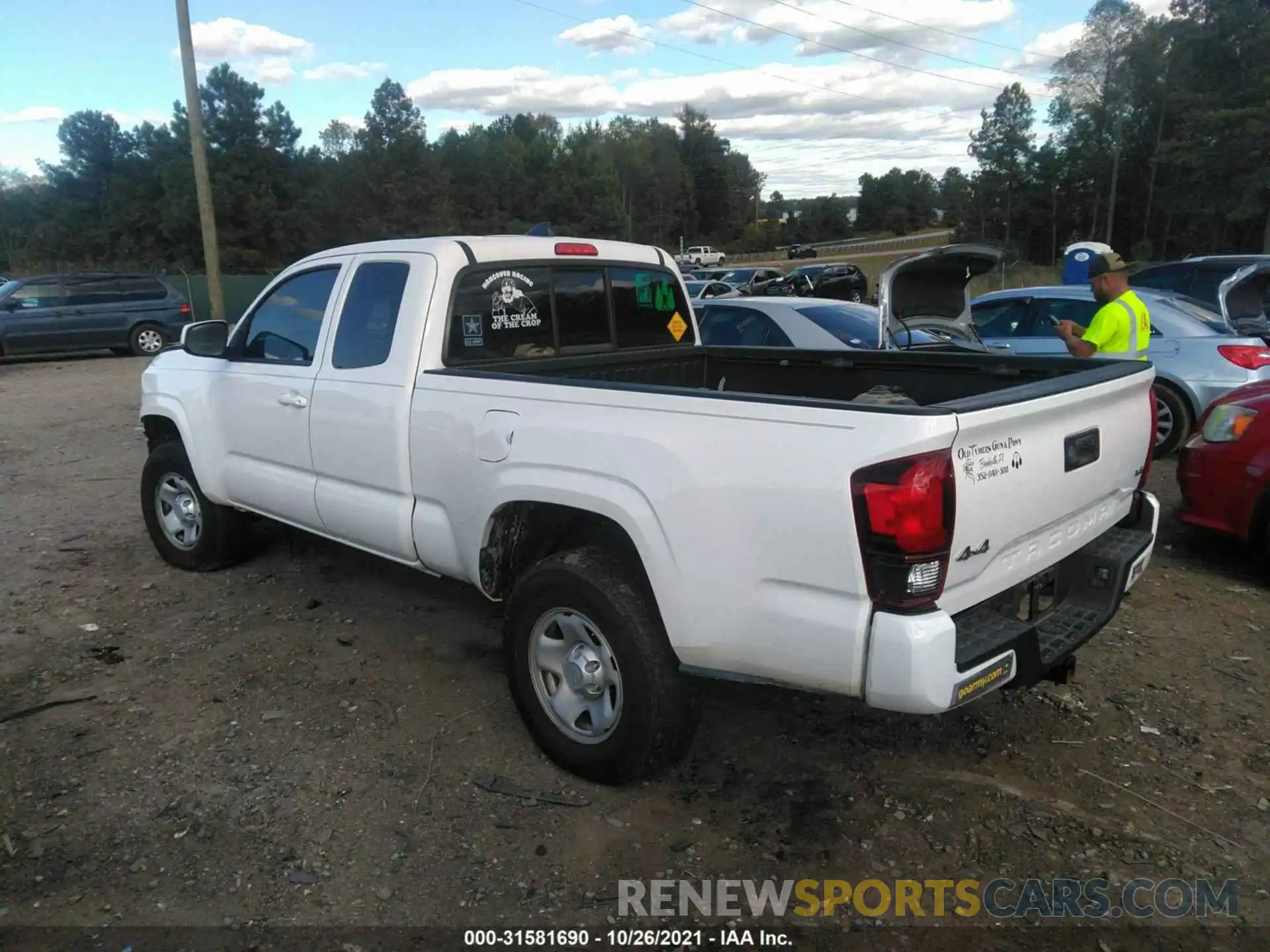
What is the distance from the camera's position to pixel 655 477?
283 centimetres

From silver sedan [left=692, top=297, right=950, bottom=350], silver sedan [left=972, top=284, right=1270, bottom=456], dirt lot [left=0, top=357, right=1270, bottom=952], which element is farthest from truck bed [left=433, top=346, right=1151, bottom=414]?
silver sedan [left=972, top=284, right=1270, bottom=456]

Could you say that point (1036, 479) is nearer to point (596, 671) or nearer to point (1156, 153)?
point (596, 671)

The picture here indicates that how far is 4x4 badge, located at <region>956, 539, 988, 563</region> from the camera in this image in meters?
2.50

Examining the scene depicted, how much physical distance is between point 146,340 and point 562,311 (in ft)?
58.5

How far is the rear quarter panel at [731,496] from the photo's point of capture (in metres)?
2.46

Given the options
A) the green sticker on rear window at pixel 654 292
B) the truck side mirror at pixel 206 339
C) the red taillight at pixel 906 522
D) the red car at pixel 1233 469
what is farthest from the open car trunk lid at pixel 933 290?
the truck side mirror at pixel 206 339

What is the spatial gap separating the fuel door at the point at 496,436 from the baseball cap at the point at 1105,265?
15.2 ft

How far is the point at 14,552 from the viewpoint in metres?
6.11

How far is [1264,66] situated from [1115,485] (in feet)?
164

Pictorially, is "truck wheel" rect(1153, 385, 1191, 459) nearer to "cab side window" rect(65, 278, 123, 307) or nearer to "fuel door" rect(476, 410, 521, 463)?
"fuel door" rect(476, 410, 521, 463)

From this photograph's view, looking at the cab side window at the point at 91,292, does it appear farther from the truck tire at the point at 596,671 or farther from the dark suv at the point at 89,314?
the truck tire at the point at 596,671

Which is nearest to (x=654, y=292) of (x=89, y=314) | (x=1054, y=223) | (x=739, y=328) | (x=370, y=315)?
(x=370, y=315)

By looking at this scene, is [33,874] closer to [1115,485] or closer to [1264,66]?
[1115,485]

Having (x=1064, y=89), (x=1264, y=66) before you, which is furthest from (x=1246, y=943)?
(x=1064, y=89)
